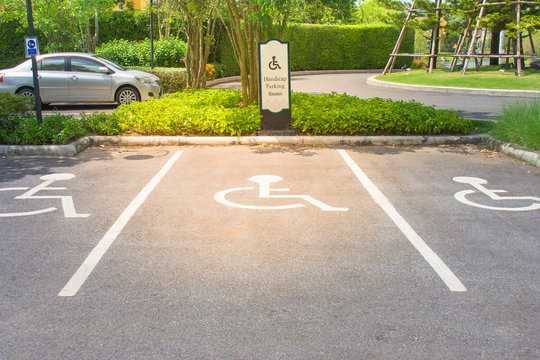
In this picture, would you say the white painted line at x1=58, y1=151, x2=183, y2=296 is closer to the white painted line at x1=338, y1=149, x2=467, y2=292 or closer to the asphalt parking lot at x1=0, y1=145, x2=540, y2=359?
the asphalt parking lot at x1=0, y1=145, x2=540, y2=359

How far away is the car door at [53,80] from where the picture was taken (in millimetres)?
15281

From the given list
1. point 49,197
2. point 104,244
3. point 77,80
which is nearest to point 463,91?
point 77,80

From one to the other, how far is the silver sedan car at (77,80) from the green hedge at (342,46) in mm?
21006

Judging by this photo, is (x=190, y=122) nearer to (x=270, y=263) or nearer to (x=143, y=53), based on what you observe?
(x=270, y=263)

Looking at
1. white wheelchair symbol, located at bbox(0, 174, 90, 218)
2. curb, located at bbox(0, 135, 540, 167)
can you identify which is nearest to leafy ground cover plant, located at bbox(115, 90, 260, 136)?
curb, located at bbox(0, 135, 540, 167)

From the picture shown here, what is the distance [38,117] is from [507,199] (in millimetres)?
8021

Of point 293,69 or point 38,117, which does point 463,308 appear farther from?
point 293,69

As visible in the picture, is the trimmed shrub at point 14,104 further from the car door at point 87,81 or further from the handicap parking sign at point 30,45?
the car door at point 87,81

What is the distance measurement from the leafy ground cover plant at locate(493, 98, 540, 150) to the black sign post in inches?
155

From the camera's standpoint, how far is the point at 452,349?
324 cm

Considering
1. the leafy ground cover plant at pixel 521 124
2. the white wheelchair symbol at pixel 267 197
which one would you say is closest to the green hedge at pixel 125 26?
the leafy ground cover plant at pixel 521 124

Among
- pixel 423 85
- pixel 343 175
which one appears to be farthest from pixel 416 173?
pixel 423 85

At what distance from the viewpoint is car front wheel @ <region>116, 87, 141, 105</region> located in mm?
15789

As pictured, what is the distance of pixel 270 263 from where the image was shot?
15.0ft
